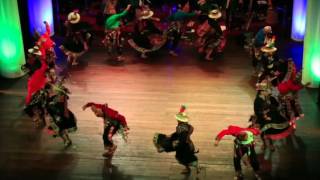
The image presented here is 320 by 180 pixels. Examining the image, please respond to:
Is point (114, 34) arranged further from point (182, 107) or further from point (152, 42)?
point (182, 107)

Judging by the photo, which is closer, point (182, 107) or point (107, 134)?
point (182, 107)

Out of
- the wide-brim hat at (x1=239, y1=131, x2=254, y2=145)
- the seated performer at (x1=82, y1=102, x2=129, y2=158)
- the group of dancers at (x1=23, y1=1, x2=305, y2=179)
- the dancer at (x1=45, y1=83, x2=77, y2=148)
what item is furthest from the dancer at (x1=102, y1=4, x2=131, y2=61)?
the wide-brim hat at (x1=239, y1=131, x2=254, y2=145)

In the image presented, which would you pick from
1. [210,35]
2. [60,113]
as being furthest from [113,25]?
[60,113]

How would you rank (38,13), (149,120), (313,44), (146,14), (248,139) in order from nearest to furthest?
(248,139) < (149,120) < (313,44) < (146,14) < (38,13)

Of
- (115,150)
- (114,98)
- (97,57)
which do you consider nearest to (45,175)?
(115,150)

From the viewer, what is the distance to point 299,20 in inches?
465

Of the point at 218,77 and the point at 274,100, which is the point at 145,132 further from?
the point at 218,77

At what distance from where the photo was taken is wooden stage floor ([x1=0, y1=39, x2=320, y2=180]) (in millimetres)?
7070

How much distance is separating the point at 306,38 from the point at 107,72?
3519mm

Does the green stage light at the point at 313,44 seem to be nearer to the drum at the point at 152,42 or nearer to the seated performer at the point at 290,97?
the seated performer at the point at 290,97

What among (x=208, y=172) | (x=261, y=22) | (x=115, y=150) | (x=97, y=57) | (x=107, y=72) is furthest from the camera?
(x=261, y=22)

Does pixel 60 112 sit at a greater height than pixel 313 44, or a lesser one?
lesser

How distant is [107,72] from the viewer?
10352mm

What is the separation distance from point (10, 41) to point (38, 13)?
2.20 meters
